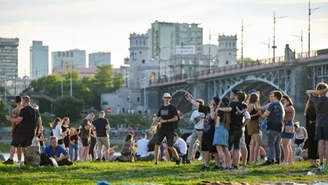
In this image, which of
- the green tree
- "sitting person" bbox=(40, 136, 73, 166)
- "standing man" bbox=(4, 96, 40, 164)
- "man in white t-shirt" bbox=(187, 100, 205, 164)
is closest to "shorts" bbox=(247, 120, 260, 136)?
"man in white t-shirt" bbox=(187, 100, 205, 164)

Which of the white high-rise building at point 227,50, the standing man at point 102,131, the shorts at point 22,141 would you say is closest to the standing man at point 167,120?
the shorts at point 22,141

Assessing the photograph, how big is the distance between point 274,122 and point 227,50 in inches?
5902

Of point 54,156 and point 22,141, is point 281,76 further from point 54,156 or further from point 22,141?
point 22,141

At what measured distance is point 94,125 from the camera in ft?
88.1

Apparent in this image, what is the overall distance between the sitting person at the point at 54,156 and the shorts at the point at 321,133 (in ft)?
18.3

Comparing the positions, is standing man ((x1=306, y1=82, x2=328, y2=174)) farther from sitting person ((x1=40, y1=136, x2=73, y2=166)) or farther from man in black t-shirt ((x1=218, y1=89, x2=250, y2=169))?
sitting person ((x1=40, y1=136, x2=73, y2=166))

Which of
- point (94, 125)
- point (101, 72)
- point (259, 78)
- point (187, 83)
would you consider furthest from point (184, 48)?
point (94, 125)

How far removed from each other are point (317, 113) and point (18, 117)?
6322 mm

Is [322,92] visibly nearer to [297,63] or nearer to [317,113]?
[317,113]

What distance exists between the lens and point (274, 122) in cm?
2117

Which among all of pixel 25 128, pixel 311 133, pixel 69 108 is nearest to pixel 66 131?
pixel 25 128

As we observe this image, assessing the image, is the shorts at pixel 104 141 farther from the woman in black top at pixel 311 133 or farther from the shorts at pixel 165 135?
the woman in black top at pixel 311 133

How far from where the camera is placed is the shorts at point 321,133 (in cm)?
1858

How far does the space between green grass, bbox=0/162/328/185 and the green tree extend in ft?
309
